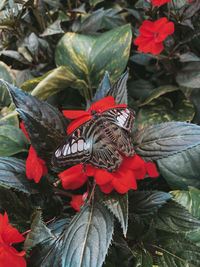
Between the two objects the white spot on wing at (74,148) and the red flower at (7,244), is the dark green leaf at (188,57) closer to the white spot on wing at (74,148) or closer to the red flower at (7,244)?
the white spot on wing at (74,148)

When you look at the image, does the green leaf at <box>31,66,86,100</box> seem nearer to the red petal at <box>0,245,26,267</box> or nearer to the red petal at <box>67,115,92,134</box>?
the red petal at <box>67,115,92,134</box>

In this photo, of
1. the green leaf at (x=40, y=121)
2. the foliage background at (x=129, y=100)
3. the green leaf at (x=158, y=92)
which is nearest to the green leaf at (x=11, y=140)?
the foliage background at (x=129, y=100)

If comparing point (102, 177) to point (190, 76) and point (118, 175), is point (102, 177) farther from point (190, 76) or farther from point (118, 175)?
point (190, 76)

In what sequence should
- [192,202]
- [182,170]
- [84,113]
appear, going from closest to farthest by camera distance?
1. [84,113]
2. [192,202]
3. [182,170]

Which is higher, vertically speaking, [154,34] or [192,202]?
[154,34]

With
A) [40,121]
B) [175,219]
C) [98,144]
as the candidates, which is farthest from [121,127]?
[175,219]
